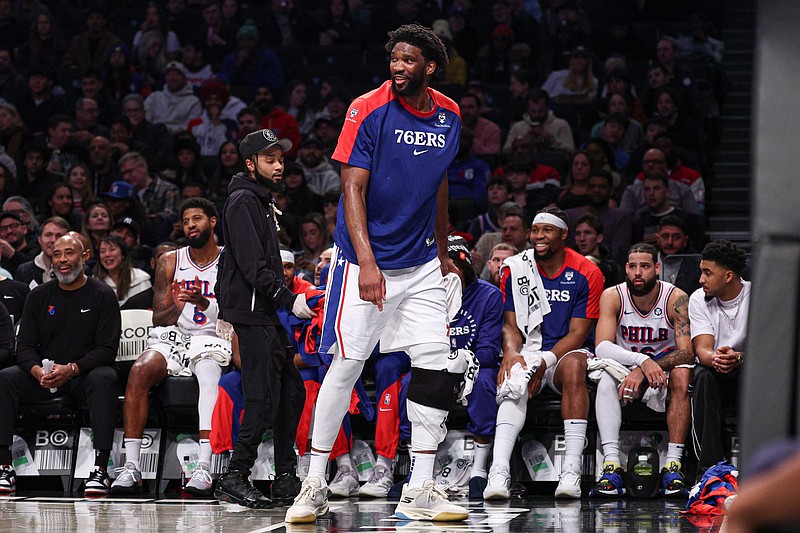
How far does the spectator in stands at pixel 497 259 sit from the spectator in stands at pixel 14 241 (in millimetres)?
4377

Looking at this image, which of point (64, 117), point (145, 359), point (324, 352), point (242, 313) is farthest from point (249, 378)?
point (64, 117)

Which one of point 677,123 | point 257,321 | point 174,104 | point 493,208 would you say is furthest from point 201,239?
point 174,104

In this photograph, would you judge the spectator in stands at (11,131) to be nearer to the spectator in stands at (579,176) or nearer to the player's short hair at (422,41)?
the spectator in stands at (579,176)

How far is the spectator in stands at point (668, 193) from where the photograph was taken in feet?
36.7

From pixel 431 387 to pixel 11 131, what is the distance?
957 cm

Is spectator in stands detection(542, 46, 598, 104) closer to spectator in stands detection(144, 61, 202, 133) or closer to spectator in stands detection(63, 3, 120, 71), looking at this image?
spectator in stands detection(144, 61, 202, 133)

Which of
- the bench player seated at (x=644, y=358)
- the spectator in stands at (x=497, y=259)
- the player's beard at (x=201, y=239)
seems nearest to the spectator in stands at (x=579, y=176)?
the spectator in stands at (x=497, y=259)

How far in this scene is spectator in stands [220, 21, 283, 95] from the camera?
1540 centimetres

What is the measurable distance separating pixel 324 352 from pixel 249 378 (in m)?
0.97

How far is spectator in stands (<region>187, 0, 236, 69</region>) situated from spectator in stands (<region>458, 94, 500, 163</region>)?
4.65 metres

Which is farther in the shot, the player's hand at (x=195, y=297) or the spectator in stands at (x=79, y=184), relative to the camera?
the spectator in stands at (x=79, y=184)

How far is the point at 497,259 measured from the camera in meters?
8.98

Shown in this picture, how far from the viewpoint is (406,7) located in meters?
15.8

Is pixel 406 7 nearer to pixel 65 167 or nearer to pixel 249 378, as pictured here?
pixel 65 167
